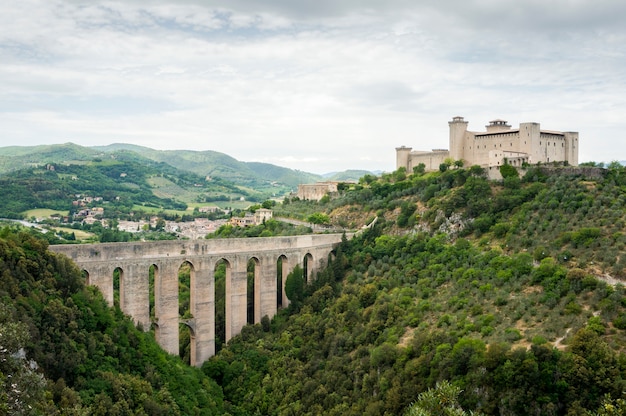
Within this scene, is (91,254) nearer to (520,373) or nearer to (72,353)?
(72,353)

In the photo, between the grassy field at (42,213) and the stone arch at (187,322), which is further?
the grassy field at (42,213)

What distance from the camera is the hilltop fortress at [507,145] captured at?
5066 cm

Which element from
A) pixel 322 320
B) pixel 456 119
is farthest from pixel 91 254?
pixel 456 119

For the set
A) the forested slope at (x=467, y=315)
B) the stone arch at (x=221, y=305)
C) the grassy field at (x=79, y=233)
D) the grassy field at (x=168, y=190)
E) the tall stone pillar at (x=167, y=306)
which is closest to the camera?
the forested slope at (x=467, y=315)

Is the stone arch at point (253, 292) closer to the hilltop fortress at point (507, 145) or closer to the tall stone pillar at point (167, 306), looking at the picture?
the tall stone pillar at point (167, 306)

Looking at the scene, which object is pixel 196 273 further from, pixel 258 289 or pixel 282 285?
pixel 282 285

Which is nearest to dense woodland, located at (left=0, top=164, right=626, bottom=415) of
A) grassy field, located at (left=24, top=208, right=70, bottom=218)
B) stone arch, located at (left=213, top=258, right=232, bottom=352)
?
stone arch, located at (left=213, top=258, right=232, bottom=352)

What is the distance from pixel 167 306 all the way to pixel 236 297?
5630mm

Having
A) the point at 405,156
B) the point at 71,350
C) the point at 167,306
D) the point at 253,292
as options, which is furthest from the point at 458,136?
the point at 71,350

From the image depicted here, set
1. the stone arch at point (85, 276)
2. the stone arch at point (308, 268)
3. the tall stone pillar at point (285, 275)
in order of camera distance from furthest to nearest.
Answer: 1. the stone arch at point (308, 268)
2. the tall stone pillar at point (285, 275)
3. the stone arch at point (85, 276)

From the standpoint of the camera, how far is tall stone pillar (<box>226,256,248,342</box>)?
130ft

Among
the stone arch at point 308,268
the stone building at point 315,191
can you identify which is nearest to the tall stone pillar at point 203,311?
the stone arch at point 308,268

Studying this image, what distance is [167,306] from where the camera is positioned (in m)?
35.4

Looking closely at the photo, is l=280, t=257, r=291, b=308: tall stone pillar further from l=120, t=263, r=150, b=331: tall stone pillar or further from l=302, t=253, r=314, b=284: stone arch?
l=120, t=263, r=150, b=331: tall stone pillar
